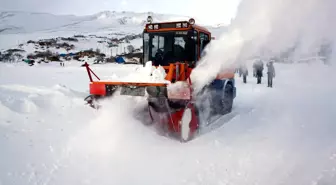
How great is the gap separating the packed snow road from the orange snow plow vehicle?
31 centimetres

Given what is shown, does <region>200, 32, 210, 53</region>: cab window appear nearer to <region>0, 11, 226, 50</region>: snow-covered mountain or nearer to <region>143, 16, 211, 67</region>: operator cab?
<region>143, 16, 211, 67</region>: operator cab

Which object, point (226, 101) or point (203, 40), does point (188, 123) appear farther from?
point (226, 101)

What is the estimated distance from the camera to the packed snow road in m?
4.20

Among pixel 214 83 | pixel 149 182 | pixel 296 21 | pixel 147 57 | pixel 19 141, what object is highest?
pixel 296 21

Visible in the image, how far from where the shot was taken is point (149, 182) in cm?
414

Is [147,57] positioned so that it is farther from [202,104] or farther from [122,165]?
[122,165]

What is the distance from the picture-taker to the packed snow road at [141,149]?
4.20 meters

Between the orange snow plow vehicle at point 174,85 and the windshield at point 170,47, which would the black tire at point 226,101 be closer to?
the orange snow plow vehicle at point 174,85

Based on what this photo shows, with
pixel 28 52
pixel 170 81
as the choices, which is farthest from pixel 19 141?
pixel 28 52

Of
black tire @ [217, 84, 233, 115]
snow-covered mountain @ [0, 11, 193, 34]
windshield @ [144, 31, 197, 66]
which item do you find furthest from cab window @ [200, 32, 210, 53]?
snow-covered mountain @ [0, 11, 193, 34]

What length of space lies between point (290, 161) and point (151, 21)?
4525 millimetres

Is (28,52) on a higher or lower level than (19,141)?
higher

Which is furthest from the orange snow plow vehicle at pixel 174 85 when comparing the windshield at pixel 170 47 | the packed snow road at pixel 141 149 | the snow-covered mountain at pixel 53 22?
the snow-covered mountain at pixel 53 22

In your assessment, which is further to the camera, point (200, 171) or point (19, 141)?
point (19, 141)
